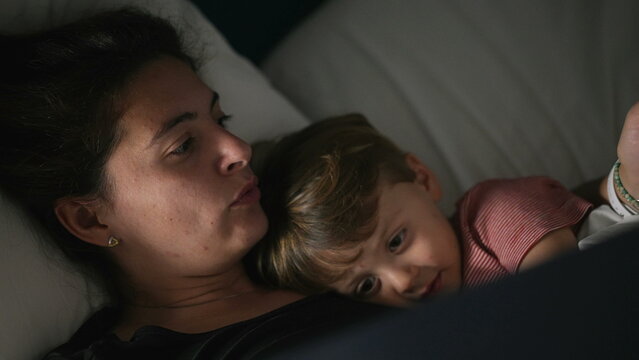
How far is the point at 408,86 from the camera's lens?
1.40 m

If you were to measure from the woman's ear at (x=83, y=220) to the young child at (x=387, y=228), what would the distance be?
9.9 inches

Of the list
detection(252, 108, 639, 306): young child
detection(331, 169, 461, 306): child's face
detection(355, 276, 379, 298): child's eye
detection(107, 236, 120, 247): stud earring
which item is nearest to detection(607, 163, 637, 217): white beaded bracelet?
detection(252, 108, 639, 306): young child

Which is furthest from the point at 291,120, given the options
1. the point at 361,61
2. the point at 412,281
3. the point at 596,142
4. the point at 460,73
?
the point at 596,142

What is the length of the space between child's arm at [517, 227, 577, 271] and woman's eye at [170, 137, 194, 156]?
0.50 metres

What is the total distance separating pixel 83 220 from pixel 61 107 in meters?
0.17

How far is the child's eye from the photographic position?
110 cm

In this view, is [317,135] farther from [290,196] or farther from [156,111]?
[156,111]

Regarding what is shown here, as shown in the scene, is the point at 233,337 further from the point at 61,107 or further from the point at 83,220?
the point at 61,107

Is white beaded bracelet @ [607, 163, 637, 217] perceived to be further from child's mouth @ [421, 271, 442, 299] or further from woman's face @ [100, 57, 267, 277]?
woman's face @ [100, 57, 267, 277]

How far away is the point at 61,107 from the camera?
0.97m

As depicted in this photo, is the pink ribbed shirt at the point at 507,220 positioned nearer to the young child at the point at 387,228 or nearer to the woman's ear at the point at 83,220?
the young child at the point at 387,228

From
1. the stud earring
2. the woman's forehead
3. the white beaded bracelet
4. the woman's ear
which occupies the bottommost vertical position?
the stud earring

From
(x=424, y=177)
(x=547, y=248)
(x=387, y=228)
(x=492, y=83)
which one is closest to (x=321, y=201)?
(x=387, y=228)

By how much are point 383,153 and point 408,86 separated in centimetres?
30
